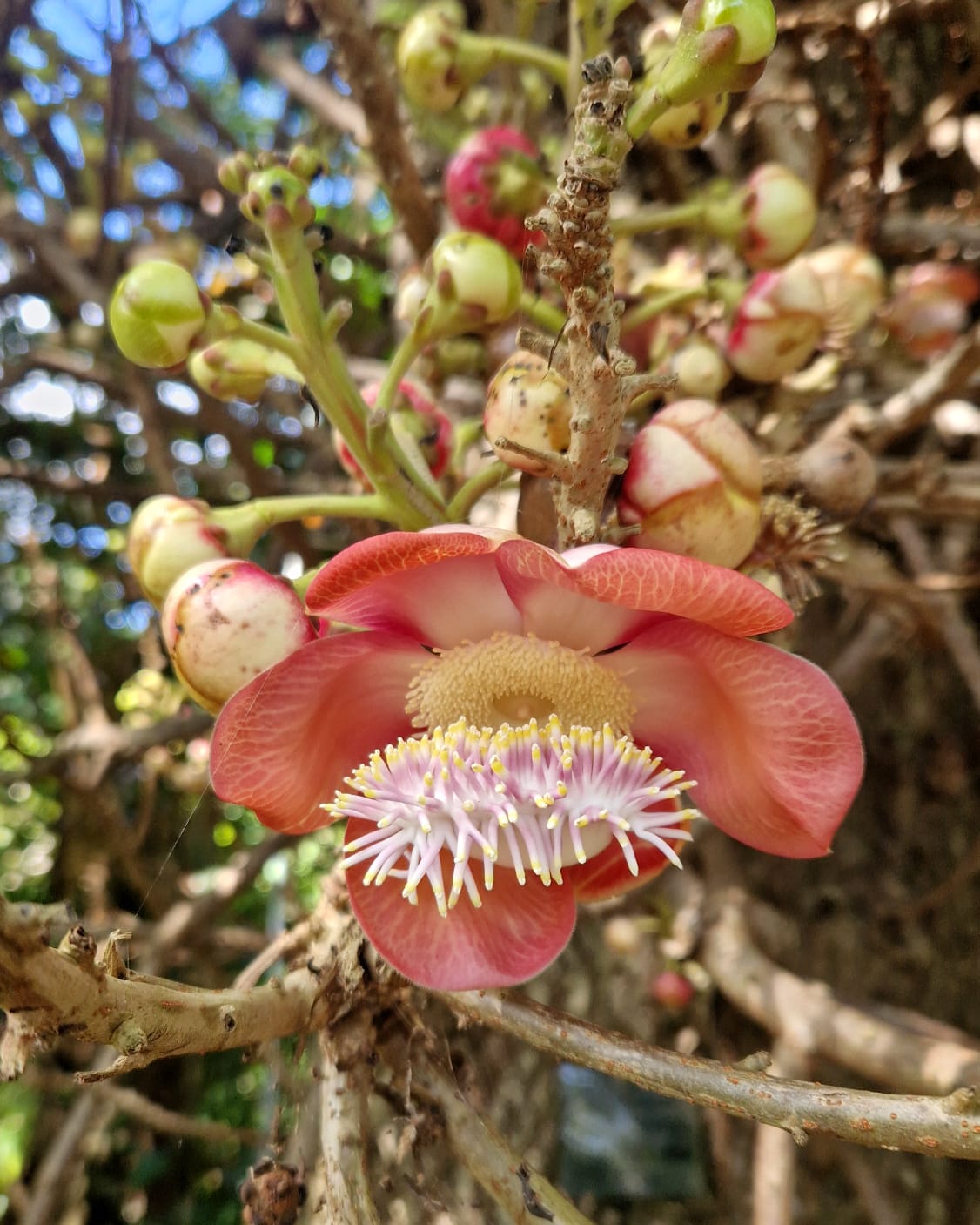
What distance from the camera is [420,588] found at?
23.7 inches

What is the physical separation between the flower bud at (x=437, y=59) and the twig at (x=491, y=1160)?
3.20ft

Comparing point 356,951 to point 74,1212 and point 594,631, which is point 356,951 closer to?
point 594,631

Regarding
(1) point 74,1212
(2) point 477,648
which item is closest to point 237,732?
(2) point 477,648

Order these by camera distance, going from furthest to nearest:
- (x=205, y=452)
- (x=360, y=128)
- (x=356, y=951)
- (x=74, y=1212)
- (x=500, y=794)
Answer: (x=205, y=452)
(x=74, y=1212)
(x=360, y=128)
(x=356, y=951)
(x=500, y=794)

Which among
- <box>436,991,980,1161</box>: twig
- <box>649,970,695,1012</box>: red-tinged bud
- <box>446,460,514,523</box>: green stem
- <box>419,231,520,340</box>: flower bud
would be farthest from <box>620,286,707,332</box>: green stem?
<box>649,970,695,1012</box>: red-tinged bud

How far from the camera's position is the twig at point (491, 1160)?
1.85 feet

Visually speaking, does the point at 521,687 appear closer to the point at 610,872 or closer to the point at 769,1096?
the point at 610,872

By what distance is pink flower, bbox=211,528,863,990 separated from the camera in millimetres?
538

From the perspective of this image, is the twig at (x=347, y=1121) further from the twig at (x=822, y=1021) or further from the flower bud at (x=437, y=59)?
the flower bud at (x=437, y=59)

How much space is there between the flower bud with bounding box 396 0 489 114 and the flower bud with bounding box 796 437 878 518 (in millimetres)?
588

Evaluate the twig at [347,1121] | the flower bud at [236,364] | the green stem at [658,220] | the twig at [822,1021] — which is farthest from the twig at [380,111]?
the twig at [822,1021]

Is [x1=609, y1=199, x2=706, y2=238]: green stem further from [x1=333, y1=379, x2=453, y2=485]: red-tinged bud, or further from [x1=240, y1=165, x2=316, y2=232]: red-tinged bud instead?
[x1=240, y1=165, x2=316, y2=232]: red-tinged bud

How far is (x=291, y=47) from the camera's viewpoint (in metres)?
2.04

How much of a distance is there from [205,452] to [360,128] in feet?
3.01
